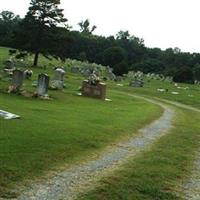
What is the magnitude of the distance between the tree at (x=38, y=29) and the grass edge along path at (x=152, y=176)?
1949 inches

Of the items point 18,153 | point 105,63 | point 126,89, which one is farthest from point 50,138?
point 105,63

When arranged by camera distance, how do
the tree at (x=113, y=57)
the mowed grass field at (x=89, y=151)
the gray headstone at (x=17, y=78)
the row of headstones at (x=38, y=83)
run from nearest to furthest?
the mowed grass field at (x=89, y=151), the row of headstones at (x=38, y=83), the gray headstone at (x=17, y=78), the tree at (x=113, y=57)

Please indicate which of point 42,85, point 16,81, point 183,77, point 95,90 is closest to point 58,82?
point 95,90

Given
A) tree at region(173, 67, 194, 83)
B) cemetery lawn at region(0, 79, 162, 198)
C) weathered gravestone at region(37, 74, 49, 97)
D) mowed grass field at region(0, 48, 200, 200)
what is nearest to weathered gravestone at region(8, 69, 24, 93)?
weathered gravestone at region(37, 74, 49, 97)

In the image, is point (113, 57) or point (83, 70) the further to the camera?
point (113, 57)

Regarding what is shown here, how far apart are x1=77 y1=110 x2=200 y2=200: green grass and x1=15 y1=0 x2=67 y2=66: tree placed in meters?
49.4

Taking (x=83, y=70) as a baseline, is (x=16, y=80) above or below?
above

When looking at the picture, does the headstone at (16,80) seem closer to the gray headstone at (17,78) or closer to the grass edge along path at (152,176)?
the gray headstone at (17,78)

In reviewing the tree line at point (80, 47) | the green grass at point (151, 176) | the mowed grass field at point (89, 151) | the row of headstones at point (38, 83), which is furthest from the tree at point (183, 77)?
the green grass at point (151, 176)

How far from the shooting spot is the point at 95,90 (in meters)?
42.0

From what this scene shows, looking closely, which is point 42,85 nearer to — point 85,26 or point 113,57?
point 113,57

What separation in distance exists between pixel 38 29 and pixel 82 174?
56.6 m

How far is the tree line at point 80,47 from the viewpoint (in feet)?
220

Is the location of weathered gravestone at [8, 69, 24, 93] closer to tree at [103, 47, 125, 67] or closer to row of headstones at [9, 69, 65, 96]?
row of headstones at [9, 69, 65, 96]
